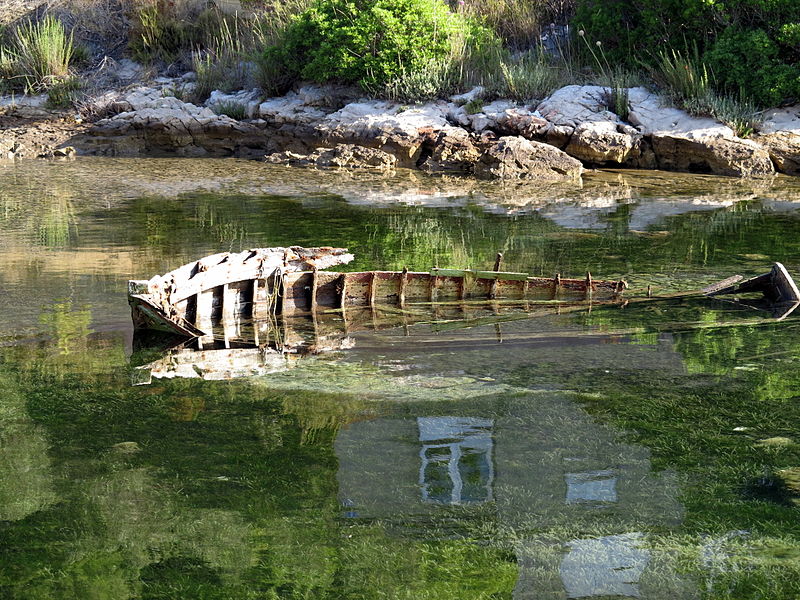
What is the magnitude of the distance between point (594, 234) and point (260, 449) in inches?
300

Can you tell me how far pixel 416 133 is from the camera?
18.2m

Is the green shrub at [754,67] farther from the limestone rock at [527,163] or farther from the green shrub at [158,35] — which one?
the green shrub at [158,35]

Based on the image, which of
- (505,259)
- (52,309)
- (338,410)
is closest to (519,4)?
(505,259)

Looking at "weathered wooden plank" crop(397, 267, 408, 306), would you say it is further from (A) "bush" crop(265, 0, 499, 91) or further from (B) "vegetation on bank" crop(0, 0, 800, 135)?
(A) "bush" crop(265, 0, 499, 91)

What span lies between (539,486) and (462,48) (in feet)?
49.8

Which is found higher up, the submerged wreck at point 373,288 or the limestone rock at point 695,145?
the limestone rock at point 695,145

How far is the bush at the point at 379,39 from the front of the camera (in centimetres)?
1889

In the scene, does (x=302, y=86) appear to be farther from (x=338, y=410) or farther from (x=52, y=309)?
(x=338, y=410)

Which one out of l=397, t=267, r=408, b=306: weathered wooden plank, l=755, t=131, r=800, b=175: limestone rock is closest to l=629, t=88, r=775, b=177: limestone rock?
l=755, t=131, r=800, b=175: limestone rock

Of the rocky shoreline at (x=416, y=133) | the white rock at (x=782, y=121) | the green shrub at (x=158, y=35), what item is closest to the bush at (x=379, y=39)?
the rocky shoreline at (x=416, y=133)

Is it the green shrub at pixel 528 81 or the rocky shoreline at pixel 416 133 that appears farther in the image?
the green shrub at pixel 528 81

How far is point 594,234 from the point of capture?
41.1ft

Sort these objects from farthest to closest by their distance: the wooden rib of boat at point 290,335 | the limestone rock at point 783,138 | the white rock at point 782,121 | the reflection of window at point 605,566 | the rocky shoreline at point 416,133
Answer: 1. the rocky shoreline at point 416,133
2. the white rock at point 782,121
3. the limestone rock at point 783,138
4. the wooden rib of boat at point 290,335
5. the reflection of window at point 605,566

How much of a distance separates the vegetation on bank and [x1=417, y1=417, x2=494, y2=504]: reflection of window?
12.5 metres
